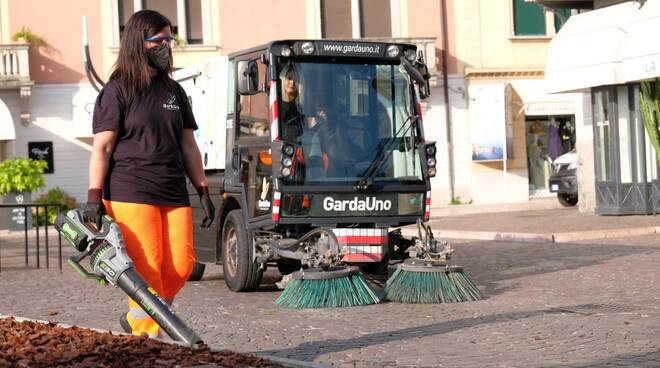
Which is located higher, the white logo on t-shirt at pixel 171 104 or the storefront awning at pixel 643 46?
the storefront awning at pixel 643 46

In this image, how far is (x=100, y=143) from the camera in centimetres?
720

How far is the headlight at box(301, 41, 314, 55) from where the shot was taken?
12461mm

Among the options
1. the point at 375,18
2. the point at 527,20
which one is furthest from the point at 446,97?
the point at 527,20

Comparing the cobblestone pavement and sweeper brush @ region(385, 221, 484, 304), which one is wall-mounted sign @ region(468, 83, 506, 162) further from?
sweeper brush @ region(385, 221, 484, 304)

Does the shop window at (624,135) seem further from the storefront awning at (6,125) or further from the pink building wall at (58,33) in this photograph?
the pink building wall at (58,33)

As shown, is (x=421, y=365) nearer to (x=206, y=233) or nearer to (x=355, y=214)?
(x=355, y=214)

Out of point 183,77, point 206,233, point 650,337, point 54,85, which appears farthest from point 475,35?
point 650,337

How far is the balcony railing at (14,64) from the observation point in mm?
35125

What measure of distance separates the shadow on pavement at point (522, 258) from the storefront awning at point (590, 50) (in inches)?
216

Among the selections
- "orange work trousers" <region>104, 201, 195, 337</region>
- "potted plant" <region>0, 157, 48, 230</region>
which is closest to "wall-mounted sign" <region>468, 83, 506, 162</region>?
"potted plant" <region>0, 157, 48, 230</region>

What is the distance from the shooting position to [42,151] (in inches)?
1419

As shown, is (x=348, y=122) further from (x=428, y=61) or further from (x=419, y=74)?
(x=428, y=61)

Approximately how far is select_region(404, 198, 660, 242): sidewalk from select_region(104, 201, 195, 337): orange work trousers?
42.9ft

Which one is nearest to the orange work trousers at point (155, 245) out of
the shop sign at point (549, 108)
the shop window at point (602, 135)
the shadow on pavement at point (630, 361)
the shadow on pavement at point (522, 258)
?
the shadow on pavement at point (630, 361)
